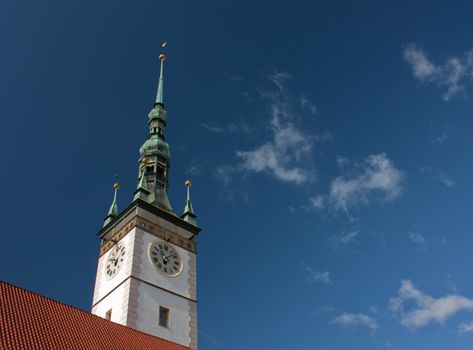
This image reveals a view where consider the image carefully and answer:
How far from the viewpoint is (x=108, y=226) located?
41500 millimetres

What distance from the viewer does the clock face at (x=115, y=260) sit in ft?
123

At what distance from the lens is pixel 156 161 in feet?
150

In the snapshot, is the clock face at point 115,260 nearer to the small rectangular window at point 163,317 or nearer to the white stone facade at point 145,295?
the white stone facade at point 145,295

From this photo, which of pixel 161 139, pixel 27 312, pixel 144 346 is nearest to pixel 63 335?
pixel 27 312

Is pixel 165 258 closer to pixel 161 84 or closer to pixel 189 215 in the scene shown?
pixel 189 215

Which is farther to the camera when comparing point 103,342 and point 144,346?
point 144,346

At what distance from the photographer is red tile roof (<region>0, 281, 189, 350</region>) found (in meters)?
22.6

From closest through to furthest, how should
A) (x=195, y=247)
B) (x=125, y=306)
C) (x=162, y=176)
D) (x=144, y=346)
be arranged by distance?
1. (x=144, y=346)
2. (x=125, y=306)
3. (x=195, y=247)
4. (x=162, y=176)

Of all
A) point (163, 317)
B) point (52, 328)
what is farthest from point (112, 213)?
point (52, 328)

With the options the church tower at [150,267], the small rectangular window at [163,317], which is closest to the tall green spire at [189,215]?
the church tower at [150,267]

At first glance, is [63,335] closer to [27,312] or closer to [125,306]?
[27,312]

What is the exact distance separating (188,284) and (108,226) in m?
7.60

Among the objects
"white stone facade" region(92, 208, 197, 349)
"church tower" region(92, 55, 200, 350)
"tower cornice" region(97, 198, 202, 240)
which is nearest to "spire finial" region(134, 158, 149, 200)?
"church tower" region(92, 55, 200, 350)

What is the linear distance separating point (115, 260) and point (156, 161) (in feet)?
33.6
